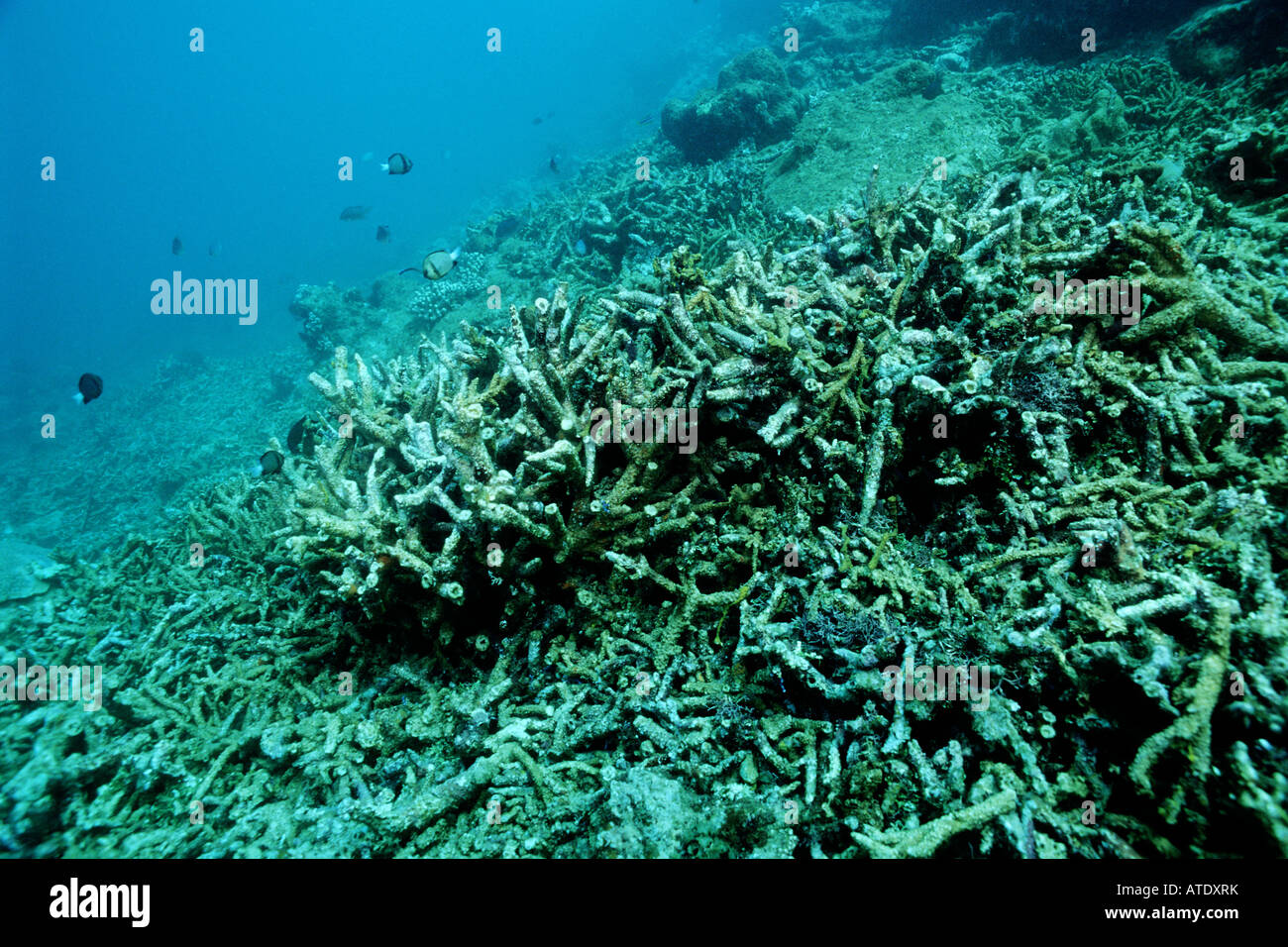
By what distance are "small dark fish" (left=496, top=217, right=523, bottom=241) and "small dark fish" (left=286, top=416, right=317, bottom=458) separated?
12.6 metres

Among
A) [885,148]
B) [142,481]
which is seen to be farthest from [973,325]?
[142,481]

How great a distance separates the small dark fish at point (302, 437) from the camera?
5.91 meters

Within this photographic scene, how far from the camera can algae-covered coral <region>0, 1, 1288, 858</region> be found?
1.91 m

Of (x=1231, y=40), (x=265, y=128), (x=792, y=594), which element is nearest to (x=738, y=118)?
(x=1231, y=40)

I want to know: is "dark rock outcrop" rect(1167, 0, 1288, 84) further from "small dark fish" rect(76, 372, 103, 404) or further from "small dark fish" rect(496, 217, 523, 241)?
"small dark fish" rect(76, 372, 103, 404)

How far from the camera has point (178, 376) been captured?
933 inches

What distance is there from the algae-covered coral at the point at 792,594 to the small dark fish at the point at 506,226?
46.3 ft

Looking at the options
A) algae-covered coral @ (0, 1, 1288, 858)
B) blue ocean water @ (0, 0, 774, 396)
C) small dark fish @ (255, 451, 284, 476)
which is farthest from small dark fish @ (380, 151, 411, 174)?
blue ocean water @ (0, 0, 774, 396)

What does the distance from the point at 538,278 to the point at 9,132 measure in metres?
202

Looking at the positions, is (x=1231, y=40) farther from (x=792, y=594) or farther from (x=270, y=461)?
(x=270, y=461)

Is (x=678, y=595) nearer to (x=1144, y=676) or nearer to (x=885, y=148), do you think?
(x=1144, y=676)

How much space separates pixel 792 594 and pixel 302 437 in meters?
5.76

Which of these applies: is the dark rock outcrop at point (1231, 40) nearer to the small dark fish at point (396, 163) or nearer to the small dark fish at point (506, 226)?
the small dark fish at point (396, 163)

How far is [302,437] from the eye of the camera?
605cm
